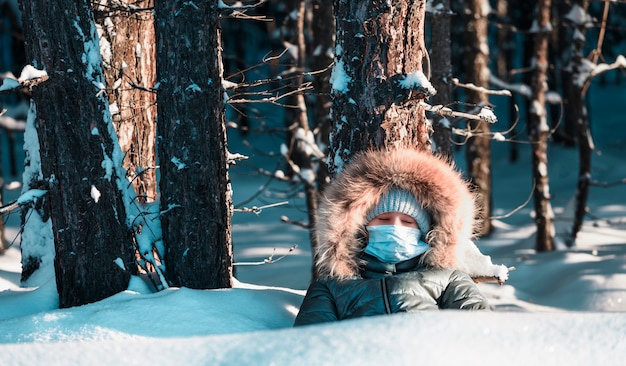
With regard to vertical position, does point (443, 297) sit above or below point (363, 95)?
below

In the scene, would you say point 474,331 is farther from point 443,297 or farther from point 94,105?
point 94,105

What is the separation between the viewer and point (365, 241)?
13.9 ft

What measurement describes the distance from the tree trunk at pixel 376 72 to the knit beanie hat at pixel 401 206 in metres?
0.34

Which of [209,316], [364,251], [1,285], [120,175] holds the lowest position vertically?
[1,285]

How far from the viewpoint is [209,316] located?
13.0ft

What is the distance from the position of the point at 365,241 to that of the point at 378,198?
264 mm

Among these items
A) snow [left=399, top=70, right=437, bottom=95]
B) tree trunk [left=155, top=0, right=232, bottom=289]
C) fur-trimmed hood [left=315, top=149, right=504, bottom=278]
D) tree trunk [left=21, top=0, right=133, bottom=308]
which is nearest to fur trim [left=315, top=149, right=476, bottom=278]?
fur-trimmed hood [left=315, top=149, right=504, bottom=278]

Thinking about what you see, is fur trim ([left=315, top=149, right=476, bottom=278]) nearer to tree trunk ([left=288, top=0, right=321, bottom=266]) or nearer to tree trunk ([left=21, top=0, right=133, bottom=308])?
tree trunk ([left=21, top=0, right=133, bottom=308])

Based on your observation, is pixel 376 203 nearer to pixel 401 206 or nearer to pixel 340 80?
pixel 401 206

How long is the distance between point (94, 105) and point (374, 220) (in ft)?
6.14

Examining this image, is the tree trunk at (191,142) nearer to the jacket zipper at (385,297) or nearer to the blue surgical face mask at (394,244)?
the blue surgical face mask at (394,244)

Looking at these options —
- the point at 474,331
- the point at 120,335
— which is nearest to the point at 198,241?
Result: the point at 120,335

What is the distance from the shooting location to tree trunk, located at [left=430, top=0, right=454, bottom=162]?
23.7ft

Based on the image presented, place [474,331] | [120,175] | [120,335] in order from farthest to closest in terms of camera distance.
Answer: [120,175] < [120,335] < [474,331]
